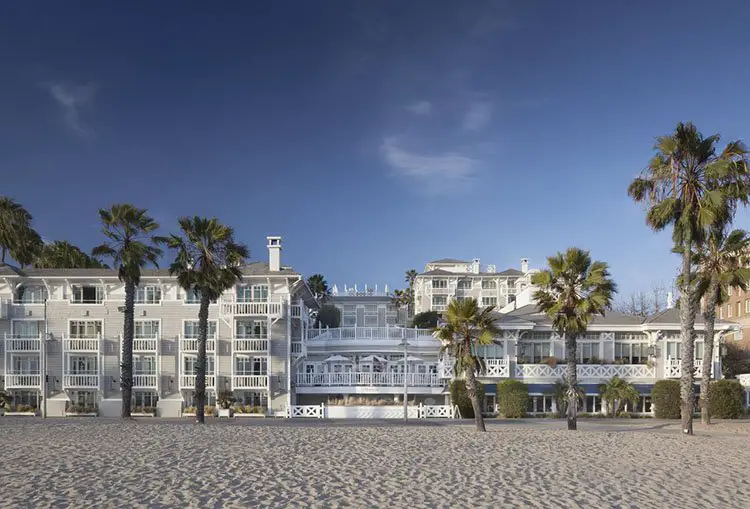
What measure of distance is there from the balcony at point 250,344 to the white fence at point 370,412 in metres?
4.95

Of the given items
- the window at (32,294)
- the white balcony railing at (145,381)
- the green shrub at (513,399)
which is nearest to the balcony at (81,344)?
the white balcony railing at (145,381)

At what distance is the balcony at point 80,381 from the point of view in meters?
47.5

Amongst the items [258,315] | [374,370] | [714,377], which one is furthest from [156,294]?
[714,377]

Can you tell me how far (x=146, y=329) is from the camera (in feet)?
161

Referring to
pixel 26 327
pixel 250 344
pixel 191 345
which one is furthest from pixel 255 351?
A: pixel 26 327

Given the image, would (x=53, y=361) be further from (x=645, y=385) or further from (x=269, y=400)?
(x=645, y=385)

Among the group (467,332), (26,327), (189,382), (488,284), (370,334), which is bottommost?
(189,382)

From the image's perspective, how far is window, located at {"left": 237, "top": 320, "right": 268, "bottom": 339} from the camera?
158 ft

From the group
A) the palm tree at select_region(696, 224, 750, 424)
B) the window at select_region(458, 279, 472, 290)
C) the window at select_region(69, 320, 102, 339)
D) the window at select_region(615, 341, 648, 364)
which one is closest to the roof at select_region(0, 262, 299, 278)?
the window at select_region(69, 320, 102, 339)

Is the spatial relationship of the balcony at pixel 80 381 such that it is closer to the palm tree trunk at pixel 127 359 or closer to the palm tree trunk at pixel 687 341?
the palm tree trunk at pixel 127 359

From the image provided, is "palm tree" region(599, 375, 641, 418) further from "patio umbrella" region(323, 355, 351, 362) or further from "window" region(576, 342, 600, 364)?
"patio umbrella" region(323, 355, 351, 362)

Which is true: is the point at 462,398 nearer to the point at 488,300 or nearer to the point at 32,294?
the point at 32,294

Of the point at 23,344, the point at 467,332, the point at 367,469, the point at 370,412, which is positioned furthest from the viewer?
the point at 23,344

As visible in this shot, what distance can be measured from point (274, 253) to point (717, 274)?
89.8 feet
